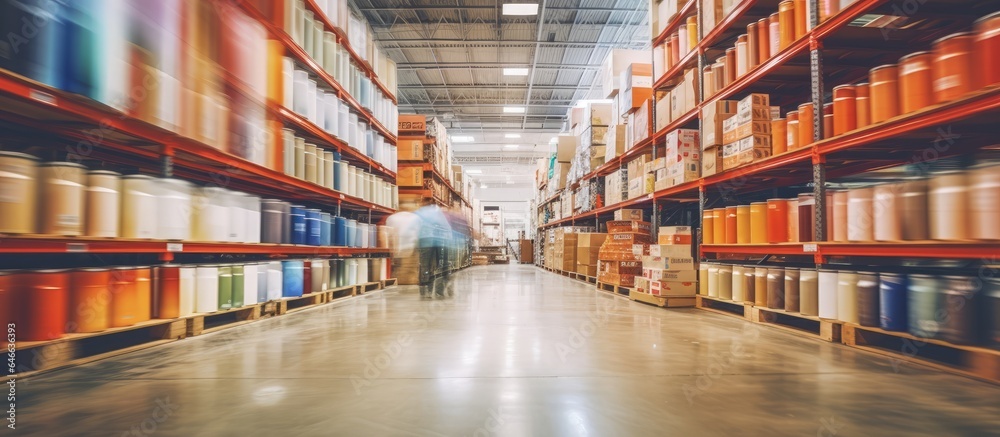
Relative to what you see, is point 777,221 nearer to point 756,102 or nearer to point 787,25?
point 756,102

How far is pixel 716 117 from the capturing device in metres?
4.65

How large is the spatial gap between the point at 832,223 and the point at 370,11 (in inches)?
464

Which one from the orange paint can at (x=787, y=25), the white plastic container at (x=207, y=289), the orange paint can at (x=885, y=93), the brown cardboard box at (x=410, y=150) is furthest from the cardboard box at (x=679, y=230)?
the brown cardboard box at (x=410, y=150)

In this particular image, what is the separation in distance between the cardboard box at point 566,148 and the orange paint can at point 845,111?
8.49 m

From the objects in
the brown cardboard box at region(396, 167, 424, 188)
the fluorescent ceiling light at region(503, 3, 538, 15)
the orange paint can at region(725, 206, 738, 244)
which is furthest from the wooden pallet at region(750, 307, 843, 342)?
the fluorescent ceiling light at region(503, 3, 538, 15)

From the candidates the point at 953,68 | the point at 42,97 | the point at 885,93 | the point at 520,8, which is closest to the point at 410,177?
the point at 520,8

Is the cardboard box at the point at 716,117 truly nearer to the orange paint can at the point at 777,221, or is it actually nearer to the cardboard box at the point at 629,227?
the orange paint can at the point at 777,221

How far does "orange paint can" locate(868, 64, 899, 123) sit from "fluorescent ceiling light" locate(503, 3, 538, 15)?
8.87m

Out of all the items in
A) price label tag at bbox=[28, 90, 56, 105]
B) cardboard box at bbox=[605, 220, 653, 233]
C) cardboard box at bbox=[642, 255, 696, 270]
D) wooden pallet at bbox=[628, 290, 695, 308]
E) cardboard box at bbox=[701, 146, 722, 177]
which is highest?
cardboard box at bbox=[701, 146, 722, 177]

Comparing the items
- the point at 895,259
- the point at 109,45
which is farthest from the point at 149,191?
the point at 895,259

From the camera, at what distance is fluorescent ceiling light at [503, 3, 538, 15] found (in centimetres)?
1045

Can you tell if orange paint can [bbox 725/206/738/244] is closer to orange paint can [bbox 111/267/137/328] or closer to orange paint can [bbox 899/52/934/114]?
orange paint can [bbox 899/52/934/114]

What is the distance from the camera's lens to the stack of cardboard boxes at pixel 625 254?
20.5 ft

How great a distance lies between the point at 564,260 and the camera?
33.1 feet
